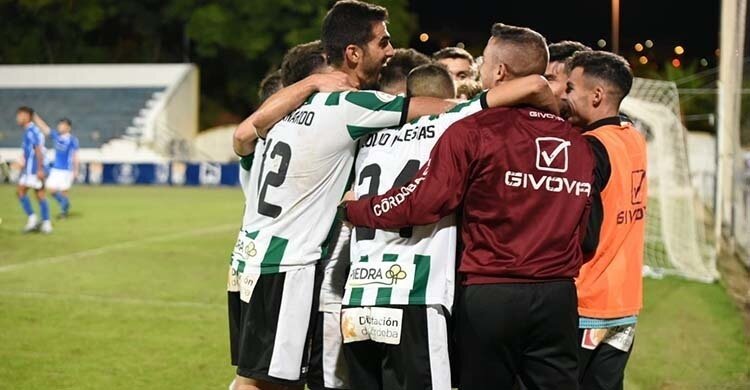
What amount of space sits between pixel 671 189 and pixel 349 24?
11155 millimetres

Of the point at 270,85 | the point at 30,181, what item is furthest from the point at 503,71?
the point at 30,181

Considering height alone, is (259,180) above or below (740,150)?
above

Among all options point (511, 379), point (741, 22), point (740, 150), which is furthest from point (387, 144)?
point (740, 150)

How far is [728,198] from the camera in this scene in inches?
646

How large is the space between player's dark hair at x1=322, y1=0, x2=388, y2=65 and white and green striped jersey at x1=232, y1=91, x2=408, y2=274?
0.76 feet

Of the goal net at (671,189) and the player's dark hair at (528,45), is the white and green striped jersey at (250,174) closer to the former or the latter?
the player's dark hair at (528,45)

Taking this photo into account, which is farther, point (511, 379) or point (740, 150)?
point (740, 150)

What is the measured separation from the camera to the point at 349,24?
4.53 metres

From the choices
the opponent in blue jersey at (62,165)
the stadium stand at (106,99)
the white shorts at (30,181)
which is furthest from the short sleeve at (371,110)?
the stadium stand at (106,99)

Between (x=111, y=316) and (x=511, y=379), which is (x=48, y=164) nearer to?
(x=111, y=316)

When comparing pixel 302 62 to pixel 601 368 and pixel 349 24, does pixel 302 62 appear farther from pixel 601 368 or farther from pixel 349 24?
pixel 601 368

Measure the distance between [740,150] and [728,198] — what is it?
966 mm

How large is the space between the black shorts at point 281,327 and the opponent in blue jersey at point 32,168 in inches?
555

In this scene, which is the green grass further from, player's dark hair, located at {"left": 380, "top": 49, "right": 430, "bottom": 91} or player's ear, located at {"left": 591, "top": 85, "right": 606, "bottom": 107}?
player's ear, located at {"left": 591, "top": 85, "right": 606, "bottom": 107}
